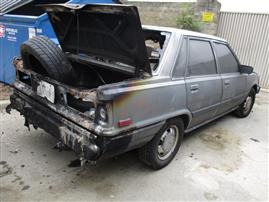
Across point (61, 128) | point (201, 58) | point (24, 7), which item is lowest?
point (61, 128)

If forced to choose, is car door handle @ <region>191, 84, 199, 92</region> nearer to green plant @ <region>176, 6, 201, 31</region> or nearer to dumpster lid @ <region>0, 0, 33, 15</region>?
dumpster lid @ <region>0, 0, 33, 15</region>

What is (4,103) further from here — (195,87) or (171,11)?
(171,11)

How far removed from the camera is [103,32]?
312 centimetres

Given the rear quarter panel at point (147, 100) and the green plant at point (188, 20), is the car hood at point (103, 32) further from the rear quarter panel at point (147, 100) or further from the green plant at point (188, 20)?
the green plant at point (188, 20)

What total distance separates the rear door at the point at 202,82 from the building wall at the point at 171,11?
19.7 feet

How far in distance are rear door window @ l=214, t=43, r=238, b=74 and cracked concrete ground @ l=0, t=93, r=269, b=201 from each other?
121 centimetres

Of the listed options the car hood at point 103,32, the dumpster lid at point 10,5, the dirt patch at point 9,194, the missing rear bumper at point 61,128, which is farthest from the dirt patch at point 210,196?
the dumpster lid at point 10,5

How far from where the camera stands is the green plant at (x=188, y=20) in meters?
9.76

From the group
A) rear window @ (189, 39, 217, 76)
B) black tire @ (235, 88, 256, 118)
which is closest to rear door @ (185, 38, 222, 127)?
rear window @ (189, 39, 217, 76)

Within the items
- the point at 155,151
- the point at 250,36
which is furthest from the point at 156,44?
the point at 250,36

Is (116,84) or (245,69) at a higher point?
→ (116,84)

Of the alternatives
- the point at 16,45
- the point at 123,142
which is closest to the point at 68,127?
the point at 123,142

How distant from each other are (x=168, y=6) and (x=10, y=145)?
28.5ft

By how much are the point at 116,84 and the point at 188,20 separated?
786cm
